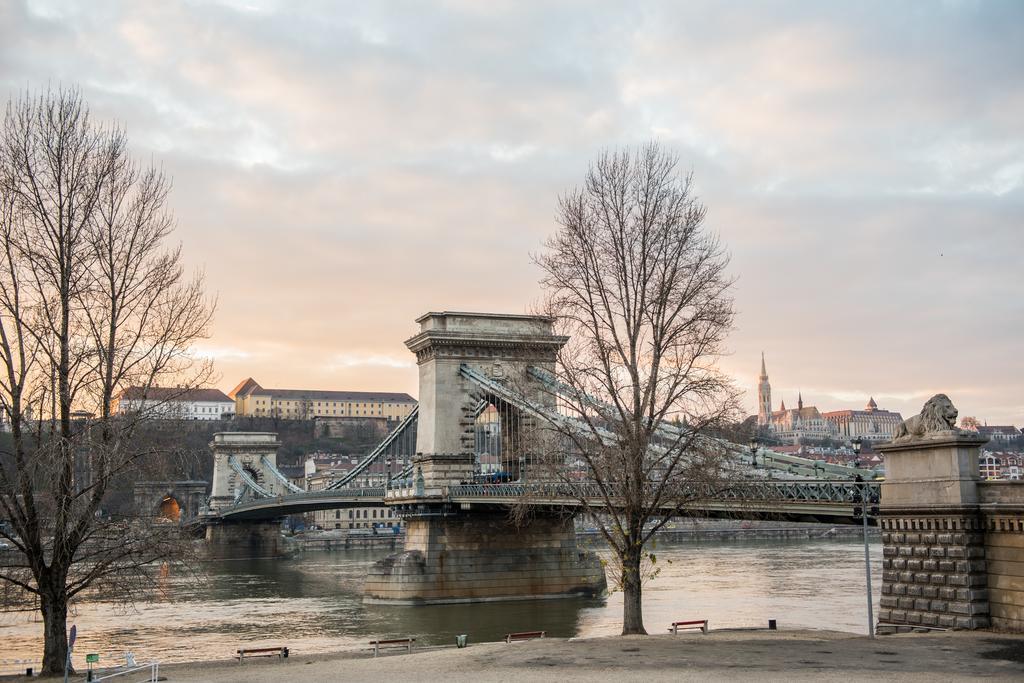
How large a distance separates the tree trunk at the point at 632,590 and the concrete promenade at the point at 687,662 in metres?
1.03

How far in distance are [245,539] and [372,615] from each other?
61.4 m

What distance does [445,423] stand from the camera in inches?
2026

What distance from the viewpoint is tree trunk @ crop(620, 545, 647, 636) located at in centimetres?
2591

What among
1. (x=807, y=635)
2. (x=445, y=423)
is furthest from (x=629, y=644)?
(x=445, y=423)

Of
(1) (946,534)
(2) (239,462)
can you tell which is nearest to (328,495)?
(2) (239,462)

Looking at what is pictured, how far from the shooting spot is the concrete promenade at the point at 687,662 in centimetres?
1855

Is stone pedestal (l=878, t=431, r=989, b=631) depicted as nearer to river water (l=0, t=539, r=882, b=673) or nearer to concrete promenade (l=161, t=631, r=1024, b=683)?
concrete promenade (l=161, t=631, r=1024, b=683)

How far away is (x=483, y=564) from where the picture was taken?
159 ft

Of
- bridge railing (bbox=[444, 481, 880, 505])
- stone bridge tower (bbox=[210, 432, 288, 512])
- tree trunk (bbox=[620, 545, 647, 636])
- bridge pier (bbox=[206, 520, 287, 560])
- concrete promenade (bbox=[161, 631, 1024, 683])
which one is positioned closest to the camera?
concrete promenade (bbox=[161, 631, 1024, 683])

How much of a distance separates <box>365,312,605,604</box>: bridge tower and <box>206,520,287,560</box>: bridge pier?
2142 inches

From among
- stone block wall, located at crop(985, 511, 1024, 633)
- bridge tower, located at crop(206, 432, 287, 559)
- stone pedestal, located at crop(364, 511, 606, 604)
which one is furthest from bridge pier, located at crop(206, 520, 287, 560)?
stone block wall, located at crop(985, 511, 1024, 633)

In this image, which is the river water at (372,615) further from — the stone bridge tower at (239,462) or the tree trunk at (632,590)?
the stone bridge tower at (239,462)

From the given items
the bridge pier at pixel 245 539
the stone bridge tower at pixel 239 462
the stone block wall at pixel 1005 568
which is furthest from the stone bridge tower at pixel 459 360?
the stone bridge tower at pixel 239 462

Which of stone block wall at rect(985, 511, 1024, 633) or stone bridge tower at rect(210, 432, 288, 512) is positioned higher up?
stone bridge tower at rect(210, 432, 288, 512)
